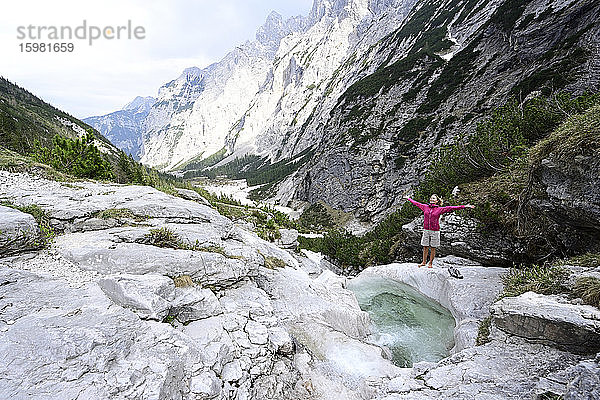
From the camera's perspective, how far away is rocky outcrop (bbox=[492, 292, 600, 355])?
4.31 meters

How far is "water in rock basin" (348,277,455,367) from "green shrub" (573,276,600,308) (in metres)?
4.10

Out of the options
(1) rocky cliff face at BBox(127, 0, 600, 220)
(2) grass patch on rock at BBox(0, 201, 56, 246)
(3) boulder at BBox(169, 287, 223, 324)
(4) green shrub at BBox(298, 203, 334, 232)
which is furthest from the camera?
(4) green shrub at BBox(298, 203, 334, 232)

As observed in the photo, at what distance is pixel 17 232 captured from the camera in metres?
5.72

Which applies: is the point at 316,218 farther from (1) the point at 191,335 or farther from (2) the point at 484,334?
(1) the point at 191,335

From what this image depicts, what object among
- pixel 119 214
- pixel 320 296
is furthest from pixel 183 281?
pixel 320 296

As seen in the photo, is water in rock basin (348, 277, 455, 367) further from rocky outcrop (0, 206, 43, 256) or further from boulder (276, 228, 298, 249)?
boulder (276, 228, 298, 249)

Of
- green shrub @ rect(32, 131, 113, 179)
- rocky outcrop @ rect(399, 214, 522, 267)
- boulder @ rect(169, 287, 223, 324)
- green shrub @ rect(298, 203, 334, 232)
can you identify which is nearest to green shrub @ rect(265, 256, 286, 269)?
boulder @ rect(169, 287, 223, 324)

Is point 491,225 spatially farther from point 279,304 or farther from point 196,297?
point 196,297

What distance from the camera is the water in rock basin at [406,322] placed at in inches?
323

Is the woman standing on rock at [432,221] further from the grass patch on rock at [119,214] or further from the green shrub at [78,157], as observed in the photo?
the green shrub at [78,157]

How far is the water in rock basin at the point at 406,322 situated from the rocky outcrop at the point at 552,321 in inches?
119

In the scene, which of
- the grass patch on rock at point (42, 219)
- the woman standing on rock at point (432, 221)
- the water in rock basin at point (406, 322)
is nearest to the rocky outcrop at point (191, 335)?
the grass patch on rock at point (42, 219)

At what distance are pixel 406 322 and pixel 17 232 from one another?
463 inches

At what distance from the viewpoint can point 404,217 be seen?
62.6 feet
